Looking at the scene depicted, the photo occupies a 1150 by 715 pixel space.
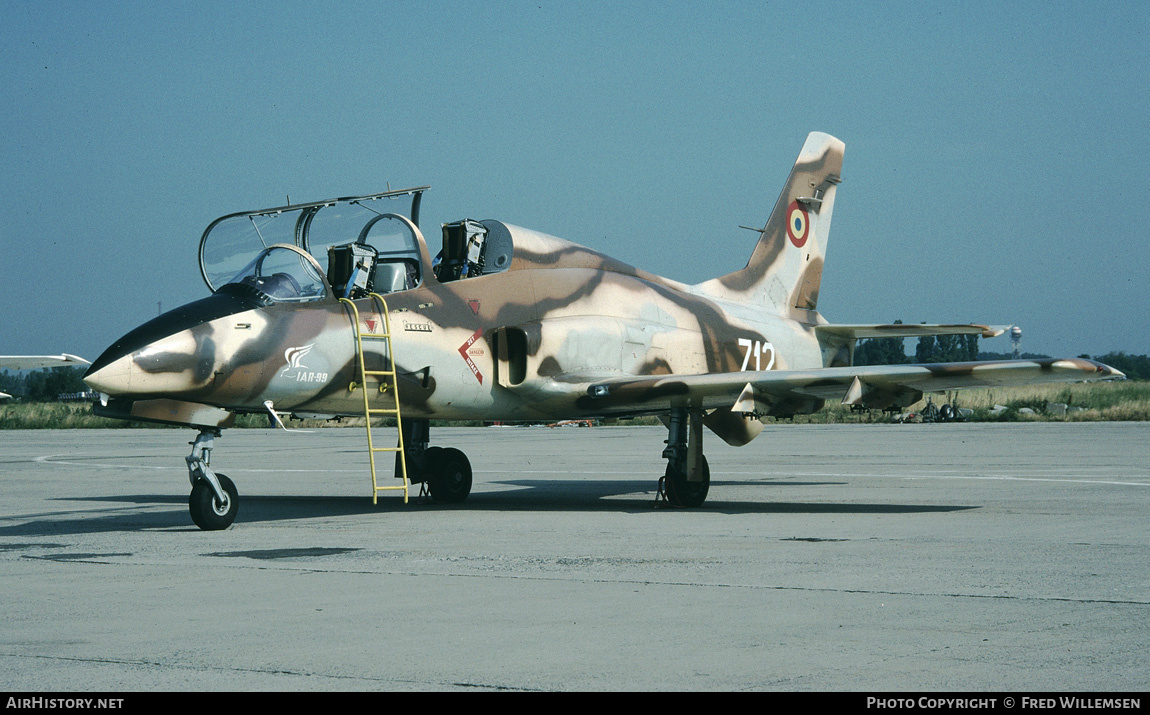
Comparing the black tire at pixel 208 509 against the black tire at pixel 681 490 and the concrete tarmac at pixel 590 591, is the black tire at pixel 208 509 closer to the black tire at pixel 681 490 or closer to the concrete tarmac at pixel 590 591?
the concrete tarmac at pixel 590 591

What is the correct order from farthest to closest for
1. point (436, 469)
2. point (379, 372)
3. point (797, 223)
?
point (797, 223) → point (436, 469) → point (379, 372)

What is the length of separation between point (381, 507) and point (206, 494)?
132 inches

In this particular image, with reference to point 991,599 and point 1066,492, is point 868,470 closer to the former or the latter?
point 1066,492

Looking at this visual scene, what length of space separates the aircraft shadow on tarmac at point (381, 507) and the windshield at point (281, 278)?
Answer: 2362 millimetres

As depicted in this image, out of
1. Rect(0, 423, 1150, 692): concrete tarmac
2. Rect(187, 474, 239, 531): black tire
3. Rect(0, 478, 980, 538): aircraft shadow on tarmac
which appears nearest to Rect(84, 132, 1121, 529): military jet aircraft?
Rect(187, 474, 239, 531): black tire

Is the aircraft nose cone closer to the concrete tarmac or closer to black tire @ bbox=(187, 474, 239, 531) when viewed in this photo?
black tire @ bbox=(187, 474, 239, 531)

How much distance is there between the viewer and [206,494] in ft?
36.7

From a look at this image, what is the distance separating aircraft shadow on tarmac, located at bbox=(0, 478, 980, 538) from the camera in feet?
40.3

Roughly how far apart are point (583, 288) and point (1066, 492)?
6501mm

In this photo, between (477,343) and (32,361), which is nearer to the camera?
(477,343)

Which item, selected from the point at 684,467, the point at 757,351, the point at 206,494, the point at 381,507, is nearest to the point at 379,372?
the point at 206,494

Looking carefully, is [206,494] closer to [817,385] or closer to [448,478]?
[448,478]

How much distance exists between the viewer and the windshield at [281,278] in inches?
468

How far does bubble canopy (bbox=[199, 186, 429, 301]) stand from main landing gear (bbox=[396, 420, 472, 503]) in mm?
2558
